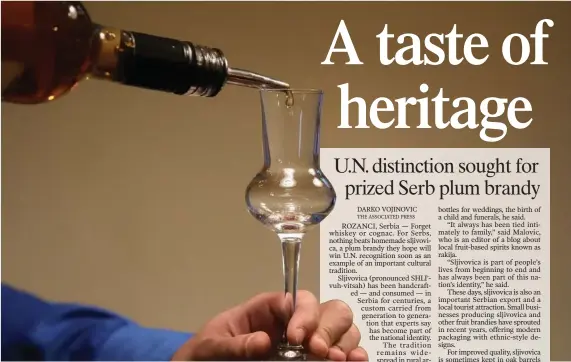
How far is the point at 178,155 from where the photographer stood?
79cm

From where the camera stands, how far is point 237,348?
585mm

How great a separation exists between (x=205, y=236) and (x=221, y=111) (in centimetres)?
13

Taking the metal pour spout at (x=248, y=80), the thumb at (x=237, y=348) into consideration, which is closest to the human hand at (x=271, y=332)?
the thumb at (x=237, y=348)

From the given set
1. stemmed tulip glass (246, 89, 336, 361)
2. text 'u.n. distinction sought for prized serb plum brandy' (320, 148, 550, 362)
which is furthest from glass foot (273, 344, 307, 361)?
text 'u.n. distinction sought for prized serb plum brandy' (320, 148, 550, 362)

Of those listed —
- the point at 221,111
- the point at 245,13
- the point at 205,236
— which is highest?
the point at 245,13

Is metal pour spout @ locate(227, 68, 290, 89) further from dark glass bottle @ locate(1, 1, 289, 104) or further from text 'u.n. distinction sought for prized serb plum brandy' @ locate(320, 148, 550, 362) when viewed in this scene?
text 'u.n. distinction sought for prized serb plum brandy' @ locate(320, 148, 550, 362)

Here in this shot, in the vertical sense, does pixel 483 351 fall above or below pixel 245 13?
below

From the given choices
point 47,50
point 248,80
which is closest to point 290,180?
point 248,80

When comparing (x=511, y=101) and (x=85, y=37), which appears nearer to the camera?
(x=85, y=37)

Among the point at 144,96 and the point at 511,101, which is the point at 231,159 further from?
the point at 511,101

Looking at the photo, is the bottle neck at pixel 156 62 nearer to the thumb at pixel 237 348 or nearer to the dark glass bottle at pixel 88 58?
the dark glass bottle at pixel 88 58

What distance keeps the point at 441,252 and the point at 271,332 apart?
0.70ft

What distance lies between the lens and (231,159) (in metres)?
0.79

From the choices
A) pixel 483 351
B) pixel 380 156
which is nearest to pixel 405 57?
pixel 380 156
